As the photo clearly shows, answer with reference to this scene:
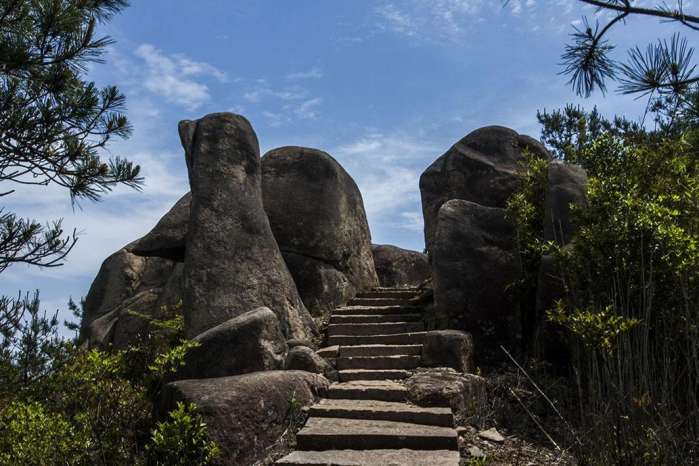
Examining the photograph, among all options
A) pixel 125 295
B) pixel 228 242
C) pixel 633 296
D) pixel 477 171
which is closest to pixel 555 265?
pixel 633 296

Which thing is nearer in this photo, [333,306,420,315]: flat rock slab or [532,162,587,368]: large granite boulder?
[532,162,587,368]: large granite boulder

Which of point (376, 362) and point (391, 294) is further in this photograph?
point (391, 294)

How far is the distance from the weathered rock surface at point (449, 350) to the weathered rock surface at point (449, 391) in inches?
18.5

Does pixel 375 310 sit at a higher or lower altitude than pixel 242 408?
higher

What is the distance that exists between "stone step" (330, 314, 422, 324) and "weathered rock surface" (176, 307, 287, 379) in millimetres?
3133

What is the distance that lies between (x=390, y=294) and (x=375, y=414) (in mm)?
5203

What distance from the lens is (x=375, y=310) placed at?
10766 mm

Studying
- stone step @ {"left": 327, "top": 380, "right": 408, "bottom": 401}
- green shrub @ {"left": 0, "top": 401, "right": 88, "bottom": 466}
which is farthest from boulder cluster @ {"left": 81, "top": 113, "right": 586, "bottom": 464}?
green shrub @ {"left": 0, "top": 401, "right": 88, "bottom": 466}

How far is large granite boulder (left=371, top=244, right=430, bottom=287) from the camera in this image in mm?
14945

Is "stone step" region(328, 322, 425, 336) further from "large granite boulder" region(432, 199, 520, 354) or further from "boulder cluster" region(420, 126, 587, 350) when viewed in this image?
"large granite boulder" region(432, 199, 520, 354)

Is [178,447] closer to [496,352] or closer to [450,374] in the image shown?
[450,374]

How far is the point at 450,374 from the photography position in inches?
298

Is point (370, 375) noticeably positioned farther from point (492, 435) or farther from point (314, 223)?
point (314, 223)

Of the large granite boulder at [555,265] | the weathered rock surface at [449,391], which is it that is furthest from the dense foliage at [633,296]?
the weathered rock surface at [449,391]
